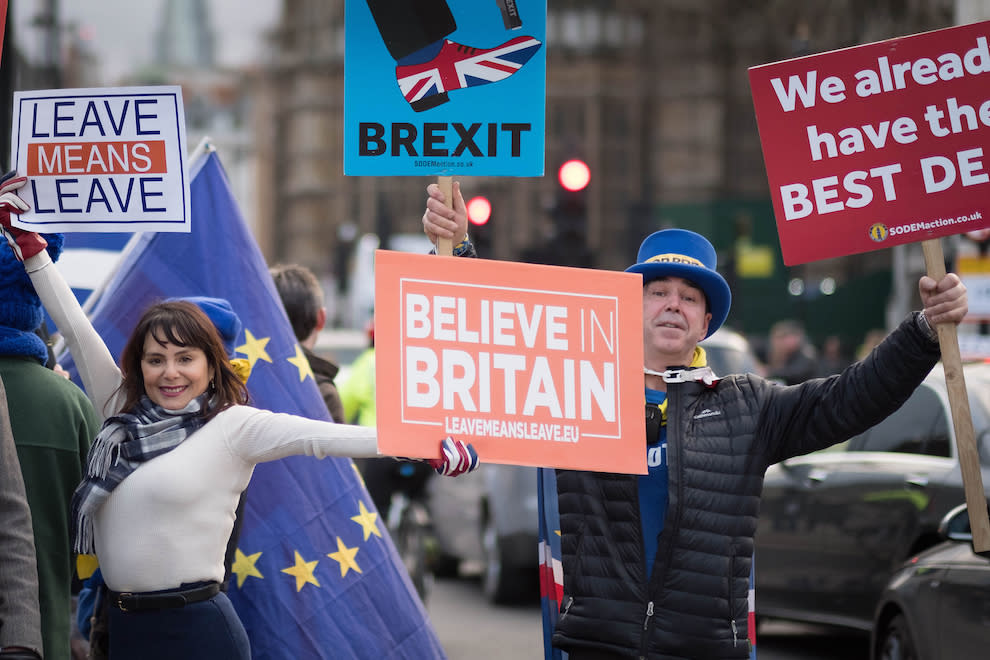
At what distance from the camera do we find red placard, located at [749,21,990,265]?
13.7 ft

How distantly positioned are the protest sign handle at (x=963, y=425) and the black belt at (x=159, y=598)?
1.91 m

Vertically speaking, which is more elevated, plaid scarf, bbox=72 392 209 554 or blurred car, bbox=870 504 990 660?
plaid scarf, bbox=72 392 209 554

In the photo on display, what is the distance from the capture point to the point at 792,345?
17.4 m

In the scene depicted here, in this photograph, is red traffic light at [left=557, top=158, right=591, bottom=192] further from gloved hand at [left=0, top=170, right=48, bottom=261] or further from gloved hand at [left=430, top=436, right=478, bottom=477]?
gloved hand at [left=430, top=436, right=478, bottom=477]

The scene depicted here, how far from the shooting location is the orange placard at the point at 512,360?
348 cm

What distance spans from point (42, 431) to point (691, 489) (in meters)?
1.63

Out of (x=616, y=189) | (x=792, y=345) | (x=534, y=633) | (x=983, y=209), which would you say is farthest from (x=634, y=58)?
(x=983, y=209)

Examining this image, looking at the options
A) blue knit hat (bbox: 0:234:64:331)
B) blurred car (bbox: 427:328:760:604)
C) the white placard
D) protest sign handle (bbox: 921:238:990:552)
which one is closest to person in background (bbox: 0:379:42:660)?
blue knit hat (bbox: 0:234:64:331)

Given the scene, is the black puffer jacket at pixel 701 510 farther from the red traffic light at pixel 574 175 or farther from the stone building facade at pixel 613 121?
the stone building facade at pixel 613 121

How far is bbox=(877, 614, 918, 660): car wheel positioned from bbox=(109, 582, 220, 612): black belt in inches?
143

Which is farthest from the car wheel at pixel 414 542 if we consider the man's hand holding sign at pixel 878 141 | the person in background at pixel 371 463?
the man's hand holding sign at pixel 878 141

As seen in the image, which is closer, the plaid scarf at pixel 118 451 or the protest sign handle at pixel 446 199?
the plaid scarf at pixel 118 451

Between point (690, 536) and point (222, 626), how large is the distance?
3.76 feet

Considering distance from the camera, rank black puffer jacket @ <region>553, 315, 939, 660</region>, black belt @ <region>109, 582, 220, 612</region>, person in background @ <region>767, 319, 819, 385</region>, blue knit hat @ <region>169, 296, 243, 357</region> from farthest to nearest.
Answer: person in background @ <region>767, 319, 819, 385</region>
blue knit hat @ <region>169, 296, 243, 357</region>
black puffer jacket @ <region>553, 315, 939, 660</region>
black belt @ <region>109, 582, 220, 612</region>
